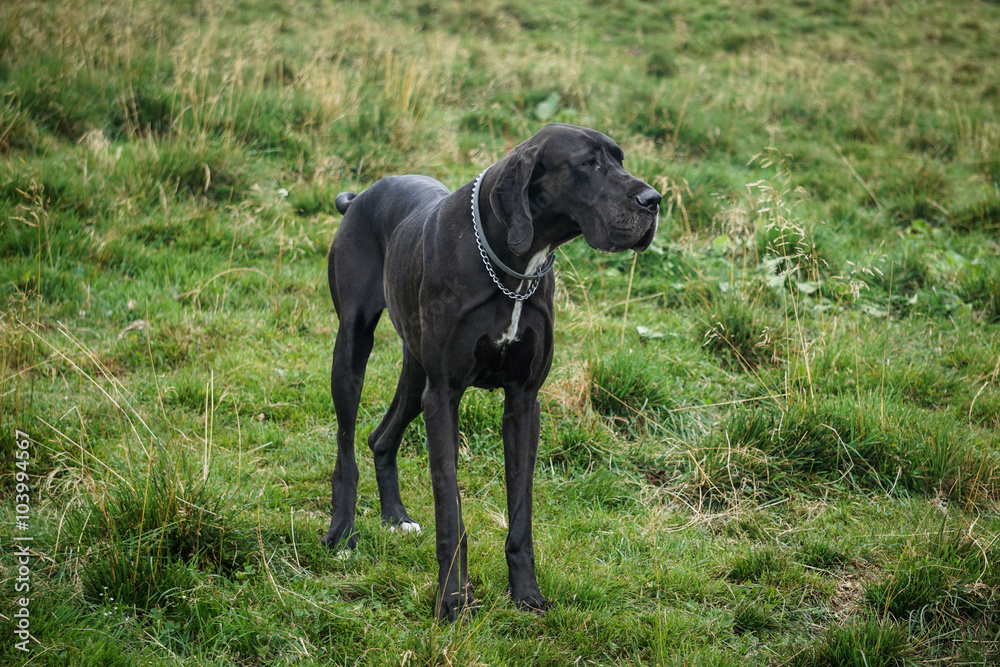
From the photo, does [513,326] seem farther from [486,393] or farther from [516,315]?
[486,393]

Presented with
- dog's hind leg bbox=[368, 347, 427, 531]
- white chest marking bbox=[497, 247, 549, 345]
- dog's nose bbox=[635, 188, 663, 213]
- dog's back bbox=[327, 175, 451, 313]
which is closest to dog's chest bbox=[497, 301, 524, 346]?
white chest marking bbox=[497, 247, 549, 345]

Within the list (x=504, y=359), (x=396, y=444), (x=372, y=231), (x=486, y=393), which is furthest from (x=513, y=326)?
(x=486, y=393)

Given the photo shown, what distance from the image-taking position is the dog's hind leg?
3.48m

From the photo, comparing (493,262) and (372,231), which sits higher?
(493,262)

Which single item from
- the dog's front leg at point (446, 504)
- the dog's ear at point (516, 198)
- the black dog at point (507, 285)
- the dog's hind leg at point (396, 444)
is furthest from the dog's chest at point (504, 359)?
the dog's hind leg at point (396, 444)

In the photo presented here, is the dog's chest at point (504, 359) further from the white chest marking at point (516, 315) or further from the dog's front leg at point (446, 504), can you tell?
the dog's front leg at point (446, 504)

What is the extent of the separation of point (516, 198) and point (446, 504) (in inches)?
46.5

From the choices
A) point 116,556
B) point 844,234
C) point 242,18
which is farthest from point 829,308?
point 242,18

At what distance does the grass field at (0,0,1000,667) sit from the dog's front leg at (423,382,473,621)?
5.1 inches

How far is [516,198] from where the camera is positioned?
8.93ft

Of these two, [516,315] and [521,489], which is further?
[521,489]

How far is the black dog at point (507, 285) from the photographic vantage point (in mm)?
2721

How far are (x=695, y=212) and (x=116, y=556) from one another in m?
5.22

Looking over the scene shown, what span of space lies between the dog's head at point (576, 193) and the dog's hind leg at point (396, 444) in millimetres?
1015
